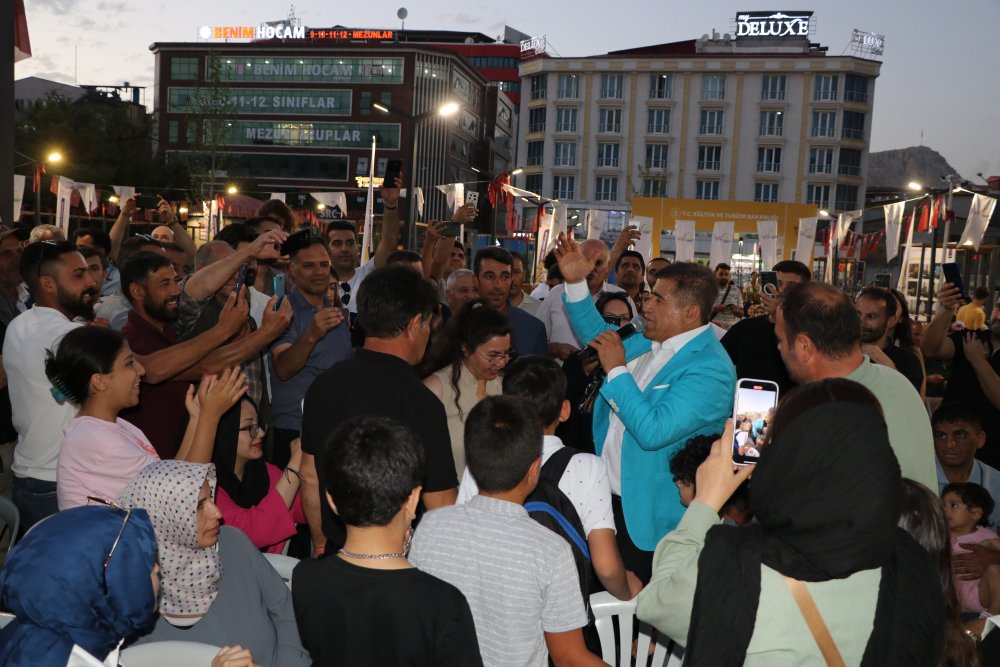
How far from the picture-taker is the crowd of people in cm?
205

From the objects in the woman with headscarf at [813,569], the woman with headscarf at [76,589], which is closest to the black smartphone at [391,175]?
the woman with headscarf at [76,589]

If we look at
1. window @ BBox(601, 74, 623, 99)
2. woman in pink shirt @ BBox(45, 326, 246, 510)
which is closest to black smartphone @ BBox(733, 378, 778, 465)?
woman in pink shirt @ BBox(45, 326, 246, 510)

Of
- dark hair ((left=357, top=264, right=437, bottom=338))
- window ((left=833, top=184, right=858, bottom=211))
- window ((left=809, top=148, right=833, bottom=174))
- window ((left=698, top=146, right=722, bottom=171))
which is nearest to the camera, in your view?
dark hair ((left=357, top=264, right=437, bottom=338))

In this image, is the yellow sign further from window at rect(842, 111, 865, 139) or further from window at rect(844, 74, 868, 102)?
window at rect(844, 74, 868, 102)

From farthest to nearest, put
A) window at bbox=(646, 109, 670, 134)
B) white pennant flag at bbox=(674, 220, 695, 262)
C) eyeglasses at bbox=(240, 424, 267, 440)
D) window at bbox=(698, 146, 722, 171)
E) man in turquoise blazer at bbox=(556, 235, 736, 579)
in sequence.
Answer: window at bbox=(646, 109, 670, 134) < window at bbox=(698, 146, 722, 171) < white pennant flag at bbox=(674, 220, 695, 262) < eyeglasses at bbox=(240, 424, 267, 440) < man in turquoise blazer at bbox=(556, 235, 736, 579)

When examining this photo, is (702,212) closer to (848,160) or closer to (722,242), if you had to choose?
(722,242)

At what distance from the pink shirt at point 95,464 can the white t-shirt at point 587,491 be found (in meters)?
1.36

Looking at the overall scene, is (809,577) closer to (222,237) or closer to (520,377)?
(520,377)

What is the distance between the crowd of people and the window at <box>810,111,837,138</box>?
234ft

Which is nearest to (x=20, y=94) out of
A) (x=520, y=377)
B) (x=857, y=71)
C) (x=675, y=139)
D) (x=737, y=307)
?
(x=675, y=139)

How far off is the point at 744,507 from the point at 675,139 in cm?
7268

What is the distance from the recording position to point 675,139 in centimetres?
7281

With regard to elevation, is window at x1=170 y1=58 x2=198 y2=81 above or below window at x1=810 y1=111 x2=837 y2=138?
above

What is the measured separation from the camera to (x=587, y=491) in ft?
10.5
